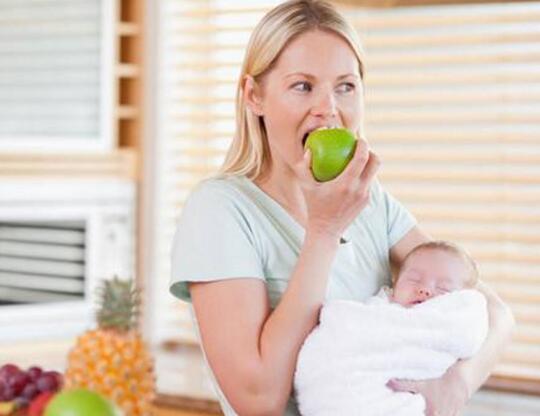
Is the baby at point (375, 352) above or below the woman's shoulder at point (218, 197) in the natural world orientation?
below

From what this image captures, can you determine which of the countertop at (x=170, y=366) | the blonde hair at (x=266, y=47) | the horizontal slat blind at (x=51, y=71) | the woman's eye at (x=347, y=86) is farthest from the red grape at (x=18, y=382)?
the horizontal slat blind at (x=51, y=71)

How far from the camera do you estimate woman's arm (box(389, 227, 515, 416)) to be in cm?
159

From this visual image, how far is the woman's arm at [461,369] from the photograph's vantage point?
1.59m

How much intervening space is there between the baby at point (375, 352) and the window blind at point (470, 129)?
1.53m

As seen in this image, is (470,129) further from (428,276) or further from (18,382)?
(18,382)

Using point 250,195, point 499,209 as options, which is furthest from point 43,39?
point 250,195

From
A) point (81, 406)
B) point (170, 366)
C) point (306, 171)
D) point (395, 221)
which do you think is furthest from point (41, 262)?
point (81, 406)

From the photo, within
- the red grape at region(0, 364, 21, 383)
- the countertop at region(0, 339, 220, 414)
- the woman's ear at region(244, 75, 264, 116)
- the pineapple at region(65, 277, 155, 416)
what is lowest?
the countertop at region(0, 339, 220, 414)

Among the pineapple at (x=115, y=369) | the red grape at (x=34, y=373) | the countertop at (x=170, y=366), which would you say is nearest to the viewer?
the red grape at (x=34, y=373)

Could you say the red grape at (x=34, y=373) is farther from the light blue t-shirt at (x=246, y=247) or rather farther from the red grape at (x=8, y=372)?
the light blue t-shirt at (x=246, y=247)

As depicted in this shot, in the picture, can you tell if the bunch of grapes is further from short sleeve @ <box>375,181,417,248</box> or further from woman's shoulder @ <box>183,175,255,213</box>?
short sleeve @ <box>375,181,417,248</box>

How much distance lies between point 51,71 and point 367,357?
2267 millimetres

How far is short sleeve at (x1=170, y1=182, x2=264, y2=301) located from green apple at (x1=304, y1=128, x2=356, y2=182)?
144 mm

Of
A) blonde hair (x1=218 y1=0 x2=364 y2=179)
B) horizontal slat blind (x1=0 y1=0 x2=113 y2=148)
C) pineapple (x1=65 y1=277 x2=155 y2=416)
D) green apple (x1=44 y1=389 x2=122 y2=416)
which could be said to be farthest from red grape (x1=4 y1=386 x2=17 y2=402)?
horizontal slat blind (x1=0 y1=0 x2=113 y2=148)
